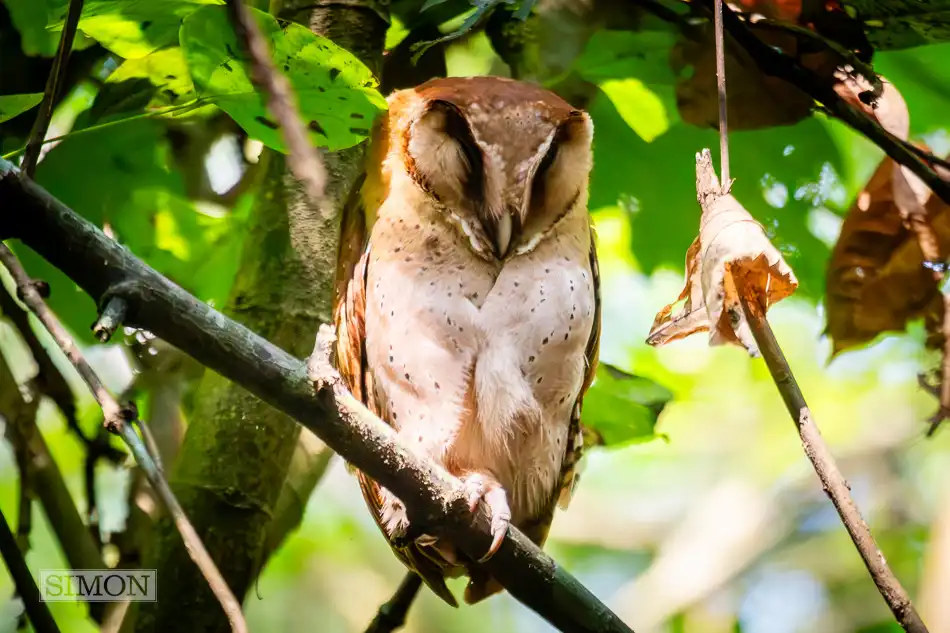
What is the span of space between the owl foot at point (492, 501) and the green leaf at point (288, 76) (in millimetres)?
427

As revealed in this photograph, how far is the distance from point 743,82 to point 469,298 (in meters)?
0.55

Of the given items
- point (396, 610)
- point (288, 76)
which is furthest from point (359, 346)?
point (288, 76)

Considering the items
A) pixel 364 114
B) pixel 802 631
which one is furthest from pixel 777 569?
pixel 364 114

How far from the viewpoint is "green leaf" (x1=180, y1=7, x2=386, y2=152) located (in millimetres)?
982

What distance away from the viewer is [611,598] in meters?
3.31

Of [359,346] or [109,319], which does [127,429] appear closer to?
[109,319]

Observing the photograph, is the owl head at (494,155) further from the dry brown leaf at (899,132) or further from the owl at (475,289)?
the dry brown leaf at (899,132)

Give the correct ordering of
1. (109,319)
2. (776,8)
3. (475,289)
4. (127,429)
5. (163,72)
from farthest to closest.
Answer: (776,8), (475,289), (163,72), (127,429), (109,319)

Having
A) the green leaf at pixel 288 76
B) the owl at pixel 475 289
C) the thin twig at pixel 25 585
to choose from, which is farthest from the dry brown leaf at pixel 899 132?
the thin twig at pixel 25 585

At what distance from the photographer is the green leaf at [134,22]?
108 centimetres

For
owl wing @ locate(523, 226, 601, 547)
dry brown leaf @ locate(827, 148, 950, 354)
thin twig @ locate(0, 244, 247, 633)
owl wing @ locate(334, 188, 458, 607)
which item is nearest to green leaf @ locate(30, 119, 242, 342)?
owl wing @ locate(334, 188, 458, 607)

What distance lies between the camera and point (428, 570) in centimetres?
140

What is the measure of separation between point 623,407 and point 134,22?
3.14 feet

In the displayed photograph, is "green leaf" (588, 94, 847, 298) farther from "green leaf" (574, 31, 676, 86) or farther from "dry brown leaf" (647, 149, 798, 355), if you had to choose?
"dry brown leaf" (647, 149, 798, 355)
